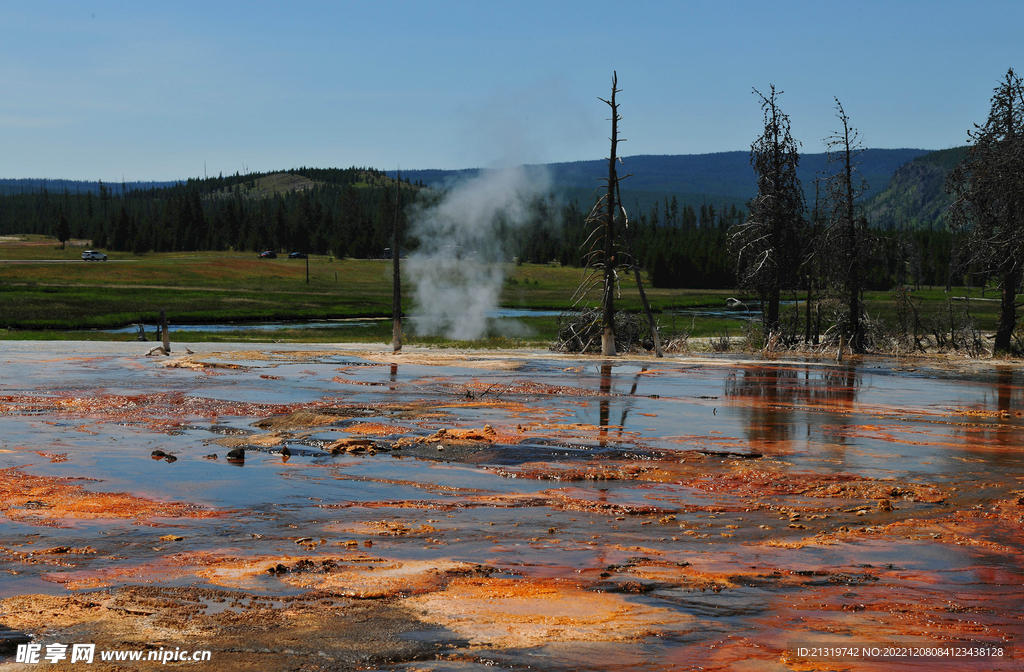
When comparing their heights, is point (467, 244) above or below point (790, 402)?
above

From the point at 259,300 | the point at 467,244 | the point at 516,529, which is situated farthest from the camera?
the point at 259,300

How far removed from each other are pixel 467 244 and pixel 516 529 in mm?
45559

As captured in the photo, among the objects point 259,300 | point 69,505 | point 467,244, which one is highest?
point 467,244

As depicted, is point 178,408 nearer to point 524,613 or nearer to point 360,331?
point 524,613

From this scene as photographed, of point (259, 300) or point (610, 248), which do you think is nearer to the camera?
point (610, 248)

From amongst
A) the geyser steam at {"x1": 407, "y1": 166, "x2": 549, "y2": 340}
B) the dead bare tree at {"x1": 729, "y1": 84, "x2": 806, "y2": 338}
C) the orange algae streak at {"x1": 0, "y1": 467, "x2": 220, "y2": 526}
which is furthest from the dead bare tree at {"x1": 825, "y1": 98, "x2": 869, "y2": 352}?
the orange algae streak at {"x1": 0, "y1": 467, "x2": 220, "y2": 526}

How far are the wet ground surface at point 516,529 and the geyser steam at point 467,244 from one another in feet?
93.2

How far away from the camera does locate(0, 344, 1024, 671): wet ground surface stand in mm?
7055

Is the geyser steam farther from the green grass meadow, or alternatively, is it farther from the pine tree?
the pine tree

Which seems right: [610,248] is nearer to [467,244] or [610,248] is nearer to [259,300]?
[467,244]

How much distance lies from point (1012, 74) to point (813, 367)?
528 inches


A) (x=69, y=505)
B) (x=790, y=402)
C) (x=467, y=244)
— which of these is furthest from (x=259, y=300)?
(x=69, y=505)

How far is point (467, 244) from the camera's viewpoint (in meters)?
55.6

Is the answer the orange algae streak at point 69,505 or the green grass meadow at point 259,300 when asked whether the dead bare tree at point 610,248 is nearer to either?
the green grass meadow at point 259,300
